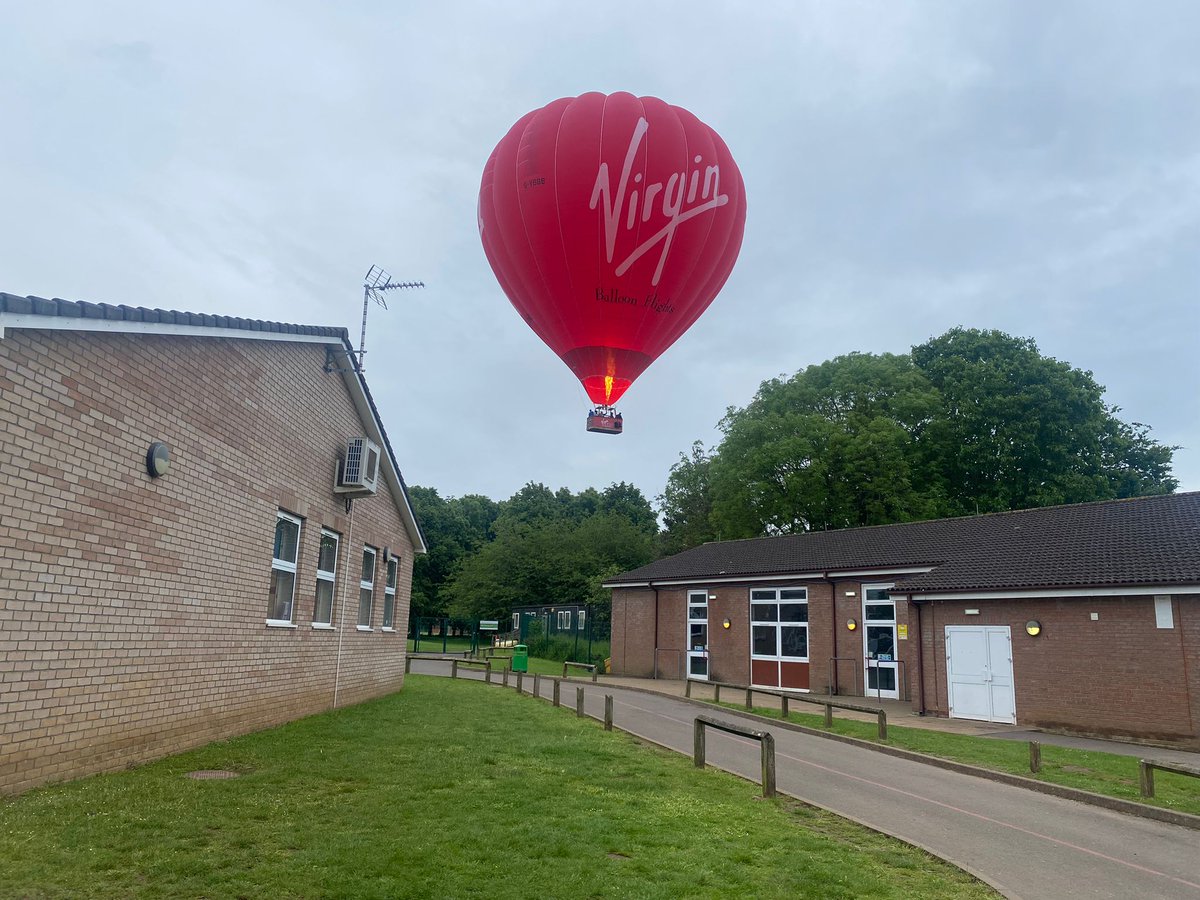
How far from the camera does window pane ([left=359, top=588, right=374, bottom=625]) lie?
17266mm

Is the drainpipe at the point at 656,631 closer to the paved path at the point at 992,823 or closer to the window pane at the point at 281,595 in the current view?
the paved path at the point at 992,823

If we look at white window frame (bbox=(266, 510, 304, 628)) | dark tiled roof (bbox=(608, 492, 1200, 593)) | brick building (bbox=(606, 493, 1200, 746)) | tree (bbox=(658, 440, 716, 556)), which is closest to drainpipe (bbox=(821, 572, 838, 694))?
brick building (bbox=(606, 493, 1200, 746))

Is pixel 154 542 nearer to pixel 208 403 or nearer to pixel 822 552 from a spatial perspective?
pixel 208 403

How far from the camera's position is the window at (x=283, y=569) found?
12516 millimetres

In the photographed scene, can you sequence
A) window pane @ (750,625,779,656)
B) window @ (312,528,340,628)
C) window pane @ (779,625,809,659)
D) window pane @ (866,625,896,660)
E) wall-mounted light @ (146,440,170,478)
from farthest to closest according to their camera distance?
1. window pane @ (750,625,779,656)
2. window pane @ (779,625,809,659)
3. window pane @ (866,625,896,660)
4. window @ (312,528,340,628)
5. wall-mounted light @ (146,440,170,478)

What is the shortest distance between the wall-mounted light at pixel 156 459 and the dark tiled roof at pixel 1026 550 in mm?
17033

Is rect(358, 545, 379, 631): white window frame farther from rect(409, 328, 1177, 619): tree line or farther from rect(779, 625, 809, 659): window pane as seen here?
rect(409, 328, 1177, 619): tree line

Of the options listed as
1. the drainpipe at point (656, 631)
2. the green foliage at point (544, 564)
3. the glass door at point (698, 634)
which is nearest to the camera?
the glass door at point (698, 634)

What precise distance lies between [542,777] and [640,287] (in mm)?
6752

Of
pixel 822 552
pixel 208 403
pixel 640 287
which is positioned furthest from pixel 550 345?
pixel 822 552

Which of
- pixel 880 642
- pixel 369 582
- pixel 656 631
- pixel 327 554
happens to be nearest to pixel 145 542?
pixel 327 554

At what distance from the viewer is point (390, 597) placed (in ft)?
65.6

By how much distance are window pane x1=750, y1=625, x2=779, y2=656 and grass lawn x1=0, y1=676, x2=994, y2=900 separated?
17308 mm

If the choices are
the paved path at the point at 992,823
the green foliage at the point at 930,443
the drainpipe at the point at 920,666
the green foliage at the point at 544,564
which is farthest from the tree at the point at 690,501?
the paved path at the point at 992,823
